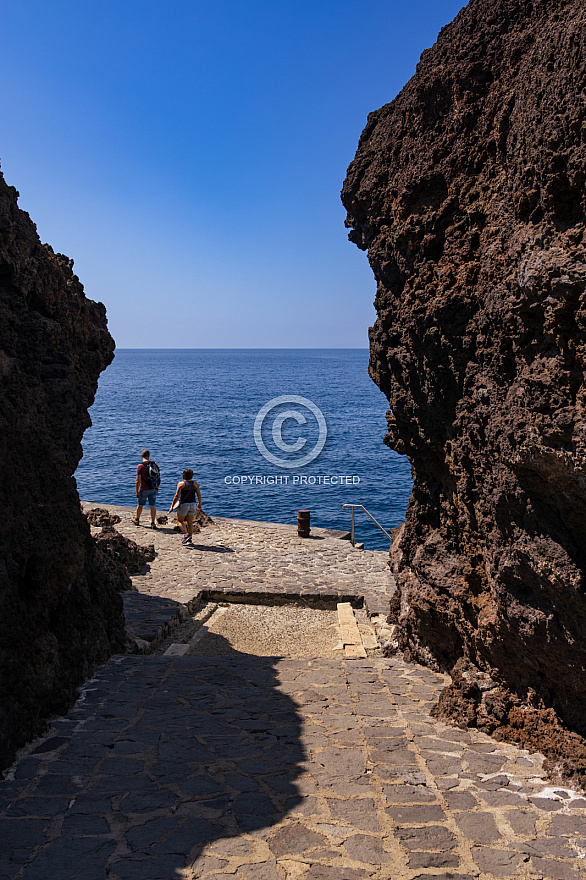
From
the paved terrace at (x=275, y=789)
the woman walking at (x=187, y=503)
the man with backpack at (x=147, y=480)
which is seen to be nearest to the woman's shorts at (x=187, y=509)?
the woman walking at (x=187, y=503)

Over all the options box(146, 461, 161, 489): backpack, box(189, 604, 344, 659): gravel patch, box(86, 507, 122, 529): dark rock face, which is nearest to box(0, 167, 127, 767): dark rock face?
box(189, 604, 344, 659): gravel patch

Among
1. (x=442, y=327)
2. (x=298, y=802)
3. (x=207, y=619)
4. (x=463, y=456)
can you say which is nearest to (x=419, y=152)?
(x=442, y=327)

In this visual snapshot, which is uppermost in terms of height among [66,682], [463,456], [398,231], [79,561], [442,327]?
[398,231]

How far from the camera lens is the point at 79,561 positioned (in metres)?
7.11

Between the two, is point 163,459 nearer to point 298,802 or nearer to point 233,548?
point 233,548

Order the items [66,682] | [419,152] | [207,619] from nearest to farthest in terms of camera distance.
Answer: [66,682] → [419,152] → [207,619]

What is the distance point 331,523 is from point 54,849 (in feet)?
80.6

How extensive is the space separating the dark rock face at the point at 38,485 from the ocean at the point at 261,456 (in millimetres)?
19072

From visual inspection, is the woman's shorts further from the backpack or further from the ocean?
the ocean

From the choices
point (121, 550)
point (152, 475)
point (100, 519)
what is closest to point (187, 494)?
point (152, 475)

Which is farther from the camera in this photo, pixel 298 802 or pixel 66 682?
pixel 66 682

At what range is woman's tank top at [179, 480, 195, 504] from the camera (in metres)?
15.7

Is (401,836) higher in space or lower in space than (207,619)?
higher

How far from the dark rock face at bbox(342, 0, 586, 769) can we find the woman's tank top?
308 inches
